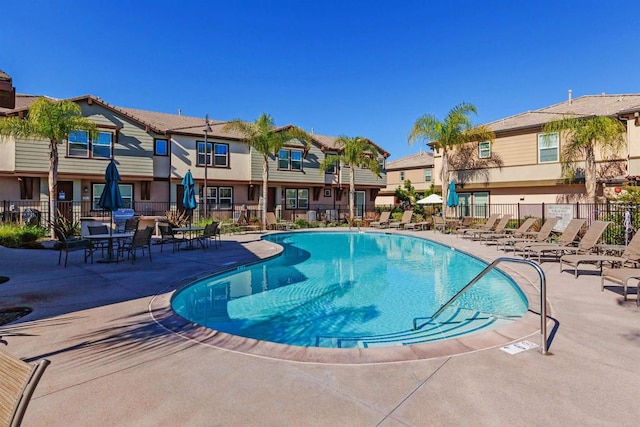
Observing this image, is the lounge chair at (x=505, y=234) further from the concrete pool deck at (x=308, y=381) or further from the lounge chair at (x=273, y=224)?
the lounge chair at (x=273, y=224)

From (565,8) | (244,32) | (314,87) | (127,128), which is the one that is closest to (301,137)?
(314,87)

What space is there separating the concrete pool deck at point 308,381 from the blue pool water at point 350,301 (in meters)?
1.53

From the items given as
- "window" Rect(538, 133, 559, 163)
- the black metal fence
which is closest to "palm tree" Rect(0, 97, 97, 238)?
the black metal fence

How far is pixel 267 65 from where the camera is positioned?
2389 centimetres

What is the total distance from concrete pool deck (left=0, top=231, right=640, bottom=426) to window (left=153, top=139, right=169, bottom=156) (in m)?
19.8

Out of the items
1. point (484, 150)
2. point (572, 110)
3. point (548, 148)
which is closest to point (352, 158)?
point (484, 150)

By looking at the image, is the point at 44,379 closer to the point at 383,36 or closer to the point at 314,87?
the point at 383,36

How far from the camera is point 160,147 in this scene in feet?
77.6

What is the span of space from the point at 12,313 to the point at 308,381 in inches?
208

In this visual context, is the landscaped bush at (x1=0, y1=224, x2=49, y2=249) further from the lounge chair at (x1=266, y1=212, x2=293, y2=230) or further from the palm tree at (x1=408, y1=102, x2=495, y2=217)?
the palm tree at (x1=408, y1=102, x2=495, y2=217)

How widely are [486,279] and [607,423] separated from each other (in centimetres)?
729

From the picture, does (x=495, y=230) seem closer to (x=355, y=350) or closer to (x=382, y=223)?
(x=382, y=223)

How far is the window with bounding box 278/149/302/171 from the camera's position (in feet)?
90.9

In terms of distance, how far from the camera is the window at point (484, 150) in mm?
24203
